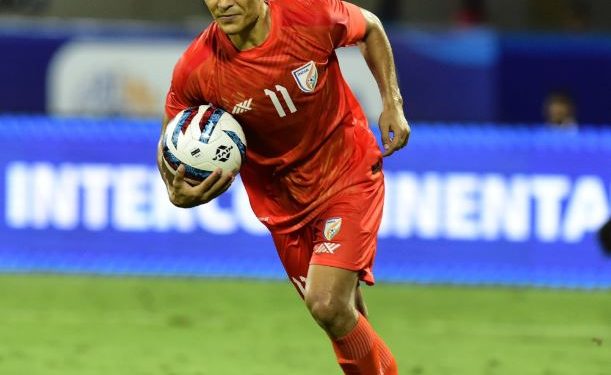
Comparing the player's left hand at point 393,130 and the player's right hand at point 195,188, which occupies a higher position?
the player's left hand at point 393,130

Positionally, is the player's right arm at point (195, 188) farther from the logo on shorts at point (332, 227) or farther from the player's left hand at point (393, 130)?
the player's left hand at point (393, 130)

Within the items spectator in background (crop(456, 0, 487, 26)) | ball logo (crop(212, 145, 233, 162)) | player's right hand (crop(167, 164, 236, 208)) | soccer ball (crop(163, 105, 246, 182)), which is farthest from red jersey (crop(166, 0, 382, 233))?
spectator in background (crop(456, 0, 487, 26))

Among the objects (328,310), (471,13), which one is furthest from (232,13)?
(471,13)

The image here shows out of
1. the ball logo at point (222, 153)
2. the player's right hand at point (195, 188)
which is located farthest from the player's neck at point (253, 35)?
the player's right hand at point (195, 188)

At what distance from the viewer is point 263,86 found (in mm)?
5512

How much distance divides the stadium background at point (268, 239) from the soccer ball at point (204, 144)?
6.83ft

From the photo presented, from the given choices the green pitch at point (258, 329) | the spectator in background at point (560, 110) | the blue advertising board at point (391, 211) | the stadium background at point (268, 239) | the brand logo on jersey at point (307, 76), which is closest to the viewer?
the brand logo on jersey at point (307, 76)

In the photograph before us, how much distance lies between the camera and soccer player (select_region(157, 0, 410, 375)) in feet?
18.1

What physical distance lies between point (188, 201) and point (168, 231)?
5.55 meters

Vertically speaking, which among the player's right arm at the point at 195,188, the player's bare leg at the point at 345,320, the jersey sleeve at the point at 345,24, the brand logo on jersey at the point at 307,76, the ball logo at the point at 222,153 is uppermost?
the jersey sleeve at the point at 345,24

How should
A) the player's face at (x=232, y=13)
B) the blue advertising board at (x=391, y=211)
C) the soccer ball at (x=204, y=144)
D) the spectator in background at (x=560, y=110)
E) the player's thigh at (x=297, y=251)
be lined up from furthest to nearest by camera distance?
the spectator in background at (x=560, y=110)
the blue advertising board at (x=391, y=211)
the player's thigh at (x=297, y=251)
the soccer ball at (x=204, y=144)
the player's face at (x=232, y=13)

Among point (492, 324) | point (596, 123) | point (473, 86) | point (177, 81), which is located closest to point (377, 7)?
point (473, 86)

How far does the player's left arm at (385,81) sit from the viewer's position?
18.1 feet

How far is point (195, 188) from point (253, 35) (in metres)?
0.69
